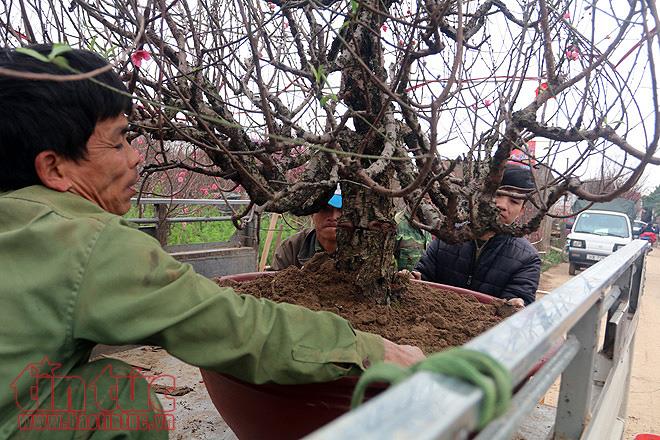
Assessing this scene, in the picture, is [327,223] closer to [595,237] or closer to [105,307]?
[105,307]

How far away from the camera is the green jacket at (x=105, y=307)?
88cm

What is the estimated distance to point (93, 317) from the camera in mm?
878

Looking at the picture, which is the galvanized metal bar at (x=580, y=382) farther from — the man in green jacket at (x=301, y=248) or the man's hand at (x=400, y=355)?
the man in green jacket at (x=301, y=248)

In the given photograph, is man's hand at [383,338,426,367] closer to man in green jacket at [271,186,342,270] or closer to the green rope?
the green rope

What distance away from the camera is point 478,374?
43cm

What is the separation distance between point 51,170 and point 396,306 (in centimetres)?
119

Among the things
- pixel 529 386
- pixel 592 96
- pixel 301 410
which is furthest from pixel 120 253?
pixel 592 96

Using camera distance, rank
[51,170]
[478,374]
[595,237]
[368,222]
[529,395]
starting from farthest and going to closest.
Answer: [595,237], [368,222], [51,170], [529,395], [478,374]

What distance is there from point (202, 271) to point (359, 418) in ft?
11.8

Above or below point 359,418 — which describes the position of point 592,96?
above

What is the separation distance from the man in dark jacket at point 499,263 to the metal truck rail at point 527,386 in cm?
76

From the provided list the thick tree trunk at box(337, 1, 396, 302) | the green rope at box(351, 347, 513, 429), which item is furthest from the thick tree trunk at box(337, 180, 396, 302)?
the green rope at box(351, 347, 513, 429)

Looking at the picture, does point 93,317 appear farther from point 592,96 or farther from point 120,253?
point 592,96

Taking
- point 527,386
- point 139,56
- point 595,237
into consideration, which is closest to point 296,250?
point 139,56
